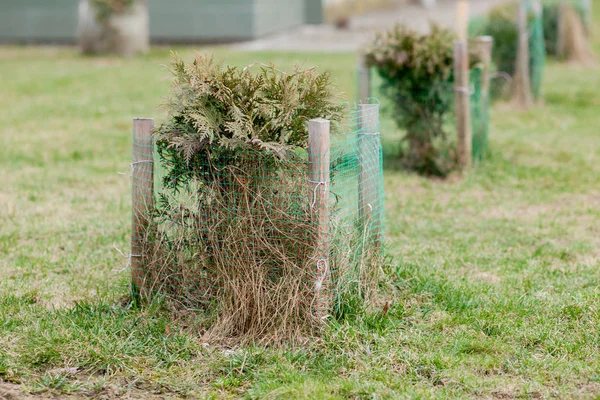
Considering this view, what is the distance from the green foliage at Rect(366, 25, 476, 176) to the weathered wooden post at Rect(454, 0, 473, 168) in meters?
0.10

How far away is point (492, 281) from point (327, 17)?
19019mm

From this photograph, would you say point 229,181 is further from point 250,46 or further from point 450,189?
point 250,46

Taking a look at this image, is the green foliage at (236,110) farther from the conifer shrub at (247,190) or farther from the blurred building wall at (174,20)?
the blurred building wall at (174,20)

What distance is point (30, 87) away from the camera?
13.8 m

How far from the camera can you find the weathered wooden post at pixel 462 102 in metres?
8.50

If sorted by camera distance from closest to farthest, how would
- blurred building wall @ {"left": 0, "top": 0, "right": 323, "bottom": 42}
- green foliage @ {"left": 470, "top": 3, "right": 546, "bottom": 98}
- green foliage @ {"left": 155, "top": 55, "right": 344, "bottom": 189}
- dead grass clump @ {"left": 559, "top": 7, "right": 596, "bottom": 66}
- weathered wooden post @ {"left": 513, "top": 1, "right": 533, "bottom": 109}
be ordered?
green foliage @ {"left": 155, "top": 55, "right": 344, "bottom": 189} → weathered wooden post @ {"left": 513, "top": 1, "right": 533, "bottom": 109} → green foliage @ {"left": 470, "top": 3, "right": 546, "bottom": 98} → dead grass clump @ {"left": 559, "top": 7, "right": 596, "bottom": 66} → blurred building wall @ {"left": 0, "top": 0, "right": 323, "bottom": 42}

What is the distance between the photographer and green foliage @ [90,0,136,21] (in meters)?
16.9

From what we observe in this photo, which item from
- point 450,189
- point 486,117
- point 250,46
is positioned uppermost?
point 250,46

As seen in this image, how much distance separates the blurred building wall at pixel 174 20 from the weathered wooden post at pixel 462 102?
11162 mm

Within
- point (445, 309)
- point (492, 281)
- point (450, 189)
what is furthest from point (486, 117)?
point (445, 309)

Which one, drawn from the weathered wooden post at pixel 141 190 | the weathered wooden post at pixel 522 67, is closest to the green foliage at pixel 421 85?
the weathered wooden post at pixel 522 67

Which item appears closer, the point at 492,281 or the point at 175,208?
the point at 175,208

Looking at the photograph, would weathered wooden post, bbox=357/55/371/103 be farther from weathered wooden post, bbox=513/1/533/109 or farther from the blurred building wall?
the blurred building wall

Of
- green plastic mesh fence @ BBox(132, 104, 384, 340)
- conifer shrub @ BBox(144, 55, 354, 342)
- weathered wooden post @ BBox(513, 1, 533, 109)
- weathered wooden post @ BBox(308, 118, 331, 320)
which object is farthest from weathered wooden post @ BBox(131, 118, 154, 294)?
weathered wooden post @ BBox(513, 1, 533, 109)
